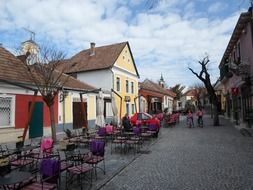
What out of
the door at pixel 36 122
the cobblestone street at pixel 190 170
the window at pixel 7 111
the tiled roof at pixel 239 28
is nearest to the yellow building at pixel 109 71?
the door at pixel 36 122

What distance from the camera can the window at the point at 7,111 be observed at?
14.3 meters

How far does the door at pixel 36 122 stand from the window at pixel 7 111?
1620mm

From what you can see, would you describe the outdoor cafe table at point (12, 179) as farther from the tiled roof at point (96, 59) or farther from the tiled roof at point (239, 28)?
the tiled roof at point (96, 59)

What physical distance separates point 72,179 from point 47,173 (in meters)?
1.47

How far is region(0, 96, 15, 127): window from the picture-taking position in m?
14.3

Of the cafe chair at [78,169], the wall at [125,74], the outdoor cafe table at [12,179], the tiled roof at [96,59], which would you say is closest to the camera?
the outdoor cafe table at [12,179]

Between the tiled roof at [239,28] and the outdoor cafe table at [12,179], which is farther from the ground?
the tiled roof at [239,28]

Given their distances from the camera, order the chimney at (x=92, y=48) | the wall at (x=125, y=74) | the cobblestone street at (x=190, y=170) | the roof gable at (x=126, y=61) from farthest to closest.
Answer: the chimney at (x=92, y=48) → the roof gable at (x=126, y=61) → the wall at (x=125, y=74) → the cobblestone street at (x=190, y=170)

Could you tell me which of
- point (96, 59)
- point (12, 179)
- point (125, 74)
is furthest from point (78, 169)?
point (125, 74)

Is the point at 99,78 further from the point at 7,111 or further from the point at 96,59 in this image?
the point at 7,111

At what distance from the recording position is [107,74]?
2764 centimetres

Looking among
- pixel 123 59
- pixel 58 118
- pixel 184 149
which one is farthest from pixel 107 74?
pixel 184 149

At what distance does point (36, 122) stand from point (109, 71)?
1228 centimetres

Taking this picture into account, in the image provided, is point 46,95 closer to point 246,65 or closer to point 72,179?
point 72,179
